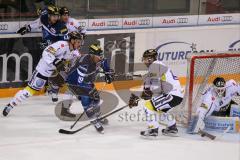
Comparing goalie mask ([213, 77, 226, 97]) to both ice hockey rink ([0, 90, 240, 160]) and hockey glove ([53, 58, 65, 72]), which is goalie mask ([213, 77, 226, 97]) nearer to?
ice hockey rink ([0, 90, 240, 160])

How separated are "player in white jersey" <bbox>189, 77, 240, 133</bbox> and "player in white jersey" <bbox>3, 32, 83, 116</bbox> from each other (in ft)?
4.44

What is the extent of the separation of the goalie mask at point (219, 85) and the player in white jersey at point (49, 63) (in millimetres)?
1374

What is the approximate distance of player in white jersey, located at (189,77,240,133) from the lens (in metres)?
5.75

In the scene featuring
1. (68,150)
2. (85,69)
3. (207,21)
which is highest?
(207,21)

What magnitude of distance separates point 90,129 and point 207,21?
10.1 feet

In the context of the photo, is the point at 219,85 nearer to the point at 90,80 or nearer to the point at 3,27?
the point at 90,80

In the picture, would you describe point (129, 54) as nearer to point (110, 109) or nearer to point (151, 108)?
point (110, 109)

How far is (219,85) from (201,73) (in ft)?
1.36

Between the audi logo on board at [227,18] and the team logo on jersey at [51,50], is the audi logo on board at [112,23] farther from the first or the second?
the team logo on jersey at [51,50]

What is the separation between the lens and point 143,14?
799 centimetres

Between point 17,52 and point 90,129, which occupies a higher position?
point 17,52

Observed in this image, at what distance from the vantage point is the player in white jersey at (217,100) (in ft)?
18.9

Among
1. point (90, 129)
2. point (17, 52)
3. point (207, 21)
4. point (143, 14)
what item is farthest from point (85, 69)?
point (207, 21)

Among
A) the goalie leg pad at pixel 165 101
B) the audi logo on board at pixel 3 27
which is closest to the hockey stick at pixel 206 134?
the goalie leg pad at pixel 165 101
